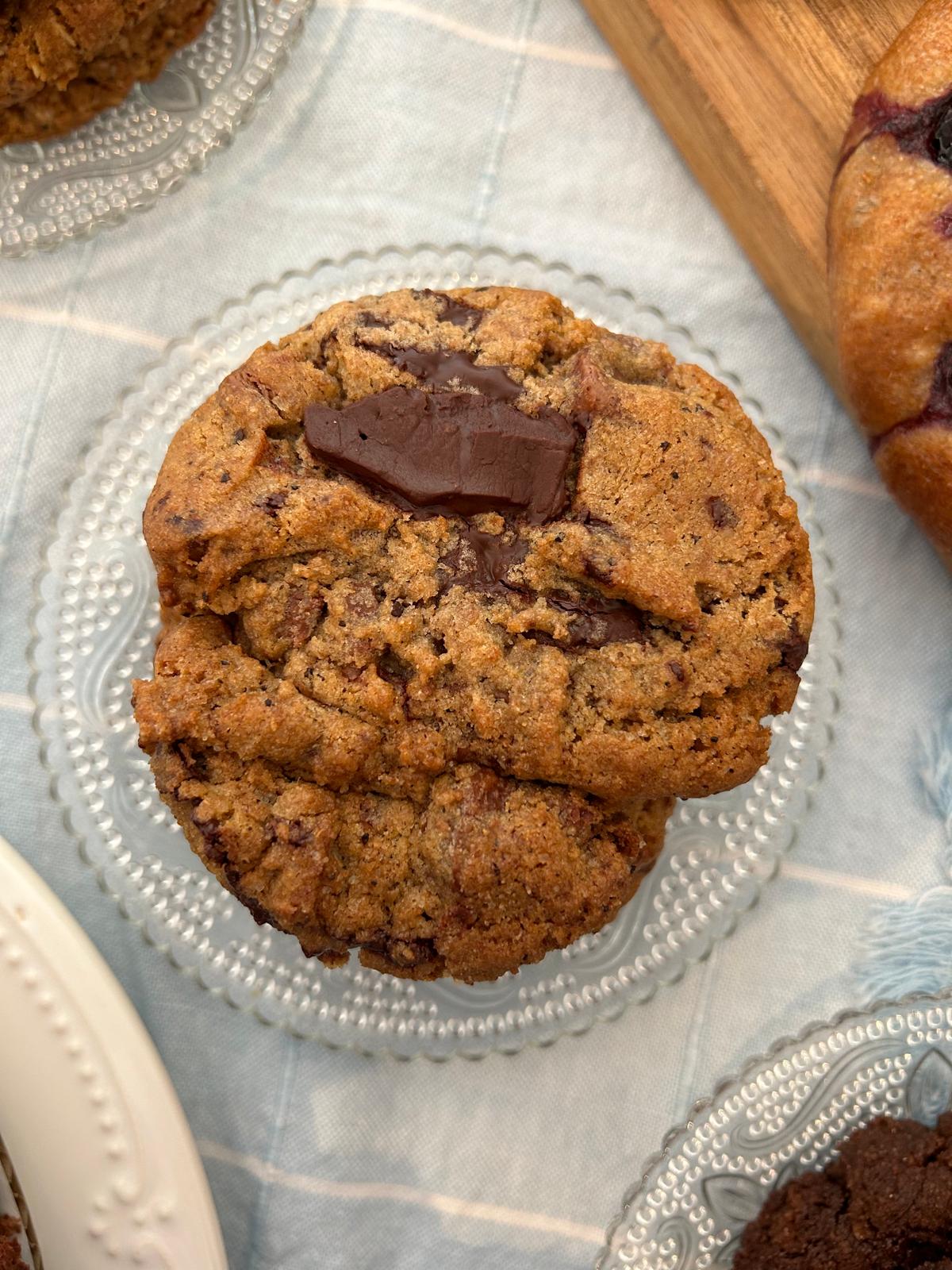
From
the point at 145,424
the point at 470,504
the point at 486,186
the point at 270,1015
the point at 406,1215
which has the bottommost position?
the point at 406,1215

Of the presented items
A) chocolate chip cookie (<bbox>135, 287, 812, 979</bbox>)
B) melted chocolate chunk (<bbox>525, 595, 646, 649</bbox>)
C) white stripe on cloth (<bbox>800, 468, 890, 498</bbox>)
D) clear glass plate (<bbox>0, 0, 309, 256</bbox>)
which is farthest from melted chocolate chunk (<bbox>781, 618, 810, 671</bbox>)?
clear glass plate (<bbox>0, 0, 309, 256</bbox>)

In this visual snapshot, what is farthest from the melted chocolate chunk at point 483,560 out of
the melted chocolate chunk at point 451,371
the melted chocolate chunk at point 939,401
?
the melted chocolate chunk at point 939,401

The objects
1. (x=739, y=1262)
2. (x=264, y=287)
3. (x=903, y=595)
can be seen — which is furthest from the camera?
(x=903, y=595)

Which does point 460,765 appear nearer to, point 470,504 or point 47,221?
point 470,504

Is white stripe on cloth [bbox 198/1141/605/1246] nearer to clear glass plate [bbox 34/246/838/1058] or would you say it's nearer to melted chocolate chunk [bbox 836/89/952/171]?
clear glass plate [bbox 34/246/838/1058]

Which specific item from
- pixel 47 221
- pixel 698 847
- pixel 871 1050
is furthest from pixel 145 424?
pixel 871 1050

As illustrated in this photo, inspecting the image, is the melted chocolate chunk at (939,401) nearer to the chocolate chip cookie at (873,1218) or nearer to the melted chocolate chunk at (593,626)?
the melted chocolate chunk at (593,626)
